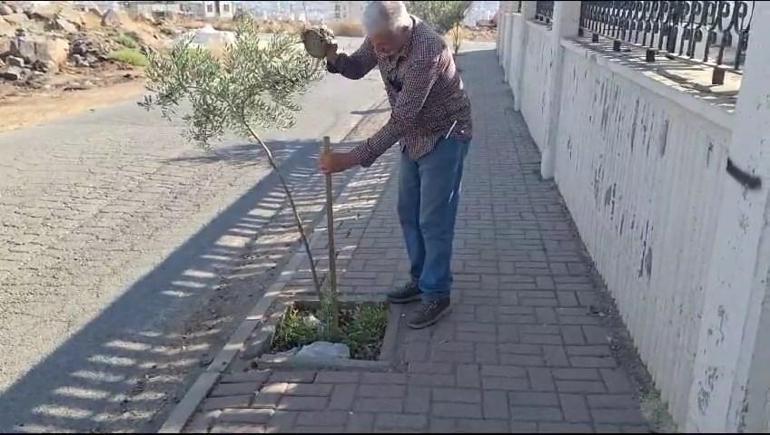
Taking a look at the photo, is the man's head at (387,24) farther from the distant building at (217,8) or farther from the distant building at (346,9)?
the distant building at (217,8)

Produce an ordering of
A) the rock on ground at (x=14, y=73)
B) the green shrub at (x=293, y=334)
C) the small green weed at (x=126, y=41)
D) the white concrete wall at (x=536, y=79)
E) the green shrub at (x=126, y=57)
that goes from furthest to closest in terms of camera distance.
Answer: the small green weed at (x=126, y=41)
the green shrub at (x=126, y=57)
the rock on ground at (x=14, y=73)
the white concrete wall at (x=536, y=79)
the green shrub at (x=293, y=334)

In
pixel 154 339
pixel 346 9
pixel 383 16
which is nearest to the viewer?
pixel 383 16

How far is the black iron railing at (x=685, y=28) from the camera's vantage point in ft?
12.2

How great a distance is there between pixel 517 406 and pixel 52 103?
13306mm

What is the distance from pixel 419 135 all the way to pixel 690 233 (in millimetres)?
1594

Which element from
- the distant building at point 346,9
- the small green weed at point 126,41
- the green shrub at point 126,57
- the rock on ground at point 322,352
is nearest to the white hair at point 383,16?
the rock on ground at point 322,352

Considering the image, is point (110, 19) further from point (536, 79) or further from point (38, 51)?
point (536, 79)

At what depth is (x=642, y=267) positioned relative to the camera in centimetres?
396

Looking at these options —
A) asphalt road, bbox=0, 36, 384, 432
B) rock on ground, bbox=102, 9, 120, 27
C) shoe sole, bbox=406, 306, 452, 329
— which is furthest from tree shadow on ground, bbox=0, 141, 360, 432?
rock on ground, bbox=102, 9, 120, 27

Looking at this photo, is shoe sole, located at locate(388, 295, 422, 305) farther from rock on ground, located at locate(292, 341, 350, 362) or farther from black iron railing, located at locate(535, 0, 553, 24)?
black iron railing, located at locate(535, 0, 553, 24)

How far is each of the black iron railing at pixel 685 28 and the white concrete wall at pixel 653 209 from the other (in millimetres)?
405

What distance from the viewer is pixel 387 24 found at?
3.60 meters

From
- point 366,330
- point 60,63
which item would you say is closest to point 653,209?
point 366,330

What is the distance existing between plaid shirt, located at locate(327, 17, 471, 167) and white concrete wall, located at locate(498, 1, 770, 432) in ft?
3.54
